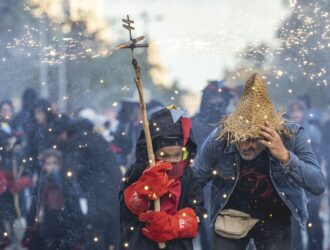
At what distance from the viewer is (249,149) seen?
4.07 metres

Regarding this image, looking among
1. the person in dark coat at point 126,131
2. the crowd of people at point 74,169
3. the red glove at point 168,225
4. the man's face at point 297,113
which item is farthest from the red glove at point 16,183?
the red glove at point 168,225

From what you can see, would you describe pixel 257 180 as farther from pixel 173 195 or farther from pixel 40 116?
pixel 40 116

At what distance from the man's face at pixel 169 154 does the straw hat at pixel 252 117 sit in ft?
1.16

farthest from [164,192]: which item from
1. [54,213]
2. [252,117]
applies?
[54,213]

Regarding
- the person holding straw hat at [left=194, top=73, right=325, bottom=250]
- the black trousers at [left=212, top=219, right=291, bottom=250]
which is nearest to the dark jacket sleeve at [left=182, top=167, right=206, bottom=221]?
the person holding straw hat at [left=194, top=73, right=325, bottom=250]

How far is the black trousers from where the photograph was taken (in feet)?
13.5

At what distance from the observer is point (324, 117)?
741 cm

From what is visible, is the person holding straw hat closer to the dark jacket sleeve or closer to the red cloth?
the dark jacket sleeve

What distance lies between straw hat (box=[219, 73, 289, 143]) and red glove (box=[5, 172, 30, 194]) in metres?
3.05

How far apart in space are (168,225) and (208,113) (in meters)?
3.28

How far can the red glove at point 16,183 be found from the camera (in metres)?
6.46

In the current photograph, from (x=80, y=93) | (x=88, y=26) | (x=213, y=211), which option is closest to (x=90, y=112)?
(x=80, y=93)

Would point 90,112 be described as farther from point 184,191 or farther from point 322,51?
point 184,191

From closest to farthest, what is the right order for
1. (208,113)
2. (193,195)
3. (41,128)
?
(193,195) → (41,128) → (208,113)
